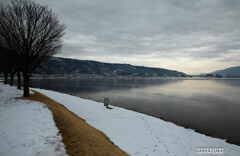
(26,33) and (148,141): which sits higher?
(26,33)

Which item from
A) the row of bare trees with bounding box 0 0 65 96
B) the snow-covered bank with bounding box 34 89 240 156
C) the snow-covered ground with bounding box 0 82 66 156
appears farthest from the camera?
the row of bare trees with bounding box 0 0 65 96

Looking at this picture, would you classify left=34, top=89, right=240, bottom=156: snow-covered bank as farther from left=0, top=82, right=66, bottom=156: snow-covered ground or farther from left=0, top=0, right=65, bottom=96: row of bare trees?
left=0, top=0, right=65, bottom=96: row of bare trees

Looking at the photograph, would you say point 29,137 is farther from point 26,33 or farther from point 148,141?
point 26,33

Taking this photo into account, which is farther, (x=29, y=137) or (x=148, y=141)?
(x=148, y=141)

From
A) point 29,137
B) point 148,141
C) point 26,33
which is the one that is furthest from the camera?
point 26,33

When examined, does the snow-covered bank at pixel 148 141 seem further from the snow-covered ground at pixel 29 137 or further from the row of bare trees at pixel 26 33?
the row of bare trees at pixel 26 33

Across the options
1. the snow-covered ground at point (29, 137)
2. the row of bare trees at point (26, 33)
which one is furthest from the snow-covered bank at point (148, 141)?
the row of bare trees at point (26, 33)

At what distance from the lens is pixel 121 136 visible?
966cm

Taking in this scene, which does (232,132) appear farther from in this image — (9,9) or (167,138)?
(9,9)

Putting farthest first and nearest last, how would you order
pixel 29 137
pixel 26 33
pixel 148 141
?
pixel 26 33
pixel 148 141
pixel 29 137

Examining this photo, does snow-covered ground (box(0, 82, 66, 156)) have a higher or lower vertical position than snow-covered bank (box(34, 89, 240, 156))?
higher

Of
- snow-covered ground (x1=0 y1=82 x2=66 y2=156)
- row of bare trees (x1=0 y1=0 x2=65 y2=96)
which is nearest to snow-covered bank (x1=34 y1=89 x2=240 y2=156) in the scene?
snow-covered ground (x1=0 y1=82 x2=66 y2=156)

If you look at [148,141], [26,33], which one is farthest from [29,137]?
[26,33]

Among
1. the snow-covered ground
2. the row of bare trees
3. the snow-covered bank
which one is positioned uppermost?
the row of bare trees
